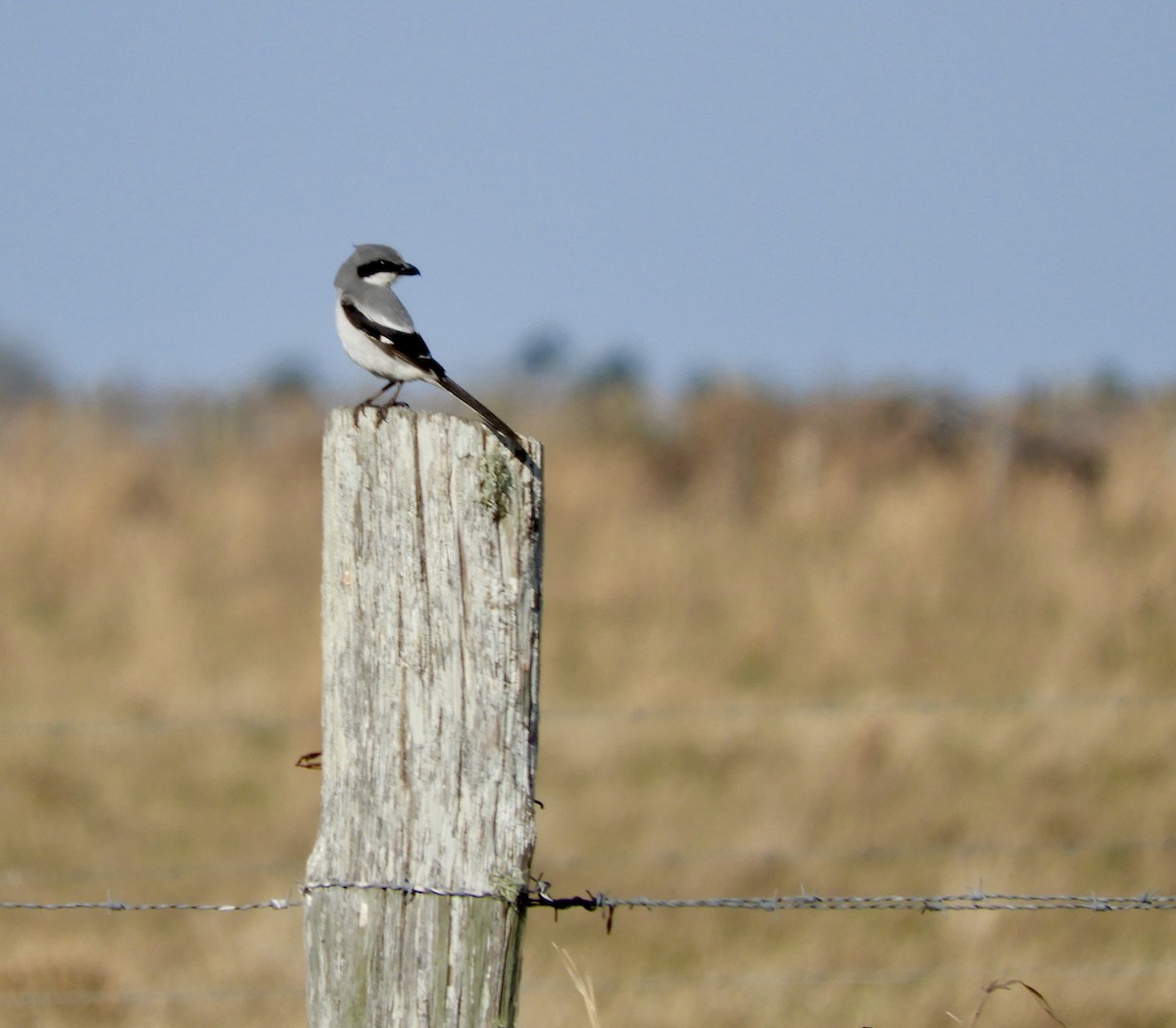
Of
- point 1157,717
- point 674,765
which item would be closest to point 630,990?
point 674,765

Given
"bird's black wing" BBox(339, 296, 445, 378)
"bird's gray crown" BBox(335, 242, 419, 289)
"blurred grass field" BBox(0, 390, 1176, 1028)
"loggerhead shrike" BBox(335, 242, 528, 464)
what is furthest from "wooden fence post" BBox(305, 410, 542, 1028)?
"bird's gray crown" BBox(335, 242, 419, 289)

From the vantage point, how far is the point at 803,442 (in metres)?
17.7

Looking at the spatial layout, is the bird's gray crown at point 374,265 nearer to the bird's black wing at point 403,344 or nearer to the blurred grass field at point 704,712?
the bird's black wing at point 403,344

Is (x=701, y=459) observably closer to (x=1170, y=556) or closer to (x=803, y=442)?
(x=803, y=442)

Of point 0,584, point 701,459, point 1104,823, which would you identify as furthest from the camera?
point 701,459

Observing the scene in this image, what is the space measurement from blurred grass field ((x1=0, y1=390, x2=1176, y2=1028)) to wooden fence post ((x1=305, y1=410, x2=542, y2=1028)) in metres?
0.45

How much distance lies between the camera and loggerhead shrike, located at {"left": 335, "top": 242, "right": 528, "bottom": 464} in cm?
459

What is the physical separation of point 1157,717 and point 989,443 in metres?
7.51

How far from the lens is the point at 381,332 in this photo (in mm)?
4648

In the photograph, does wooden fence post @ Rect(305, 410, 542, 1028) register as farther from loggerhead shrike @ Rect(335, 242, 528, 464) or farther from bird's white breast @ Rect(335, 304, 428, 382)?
bird's white breast @ Rect(335, 304, 428, 382)

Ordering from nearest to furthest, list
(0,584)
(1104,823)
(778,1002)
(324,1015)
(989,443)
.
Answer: (324,1015), (778,1002), (1104,823), (0,584), (989,443)

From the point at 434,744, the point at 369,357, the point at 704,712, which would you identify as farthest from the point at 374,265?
the point at 704,712

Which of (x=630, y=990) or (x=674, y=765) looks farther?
(x=674, y=765)

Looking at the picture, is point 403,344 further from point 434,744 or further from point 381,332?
point 434,744
